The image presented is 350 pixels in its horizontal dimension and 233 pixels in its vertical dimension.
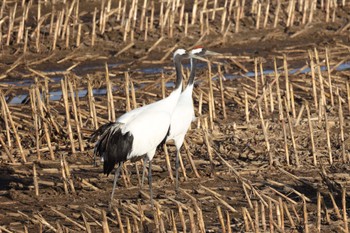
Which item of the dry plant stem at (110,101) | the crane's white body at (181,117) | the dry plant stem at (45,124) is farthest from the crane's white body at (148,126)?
the dry plant stem at (110,101)

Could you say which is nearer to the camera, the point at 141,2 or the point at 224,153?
the point at 224,153

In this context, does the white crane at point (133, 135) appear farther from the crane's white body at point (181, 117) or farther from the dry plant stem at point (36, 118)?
the dry plant stem at point (36, 118)

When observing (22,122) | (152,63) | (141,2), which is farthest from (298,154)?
(141,2)

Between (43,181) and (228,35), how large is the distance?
10906mm

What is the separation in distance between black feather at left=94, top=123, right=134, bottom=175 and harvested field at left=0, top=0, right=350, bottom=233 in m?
0.43

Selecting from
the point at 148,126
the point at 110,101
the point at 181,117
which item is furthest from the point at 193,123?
the point at 148,126

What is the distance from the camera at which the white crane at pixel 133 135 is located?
34.8 feet

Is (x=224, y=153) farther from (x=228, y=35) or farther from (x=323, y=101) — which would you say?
(x=228, y=35)

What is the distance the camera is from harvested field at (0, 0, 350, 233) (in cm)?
990

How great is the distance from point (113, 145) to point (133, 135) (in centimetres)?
23

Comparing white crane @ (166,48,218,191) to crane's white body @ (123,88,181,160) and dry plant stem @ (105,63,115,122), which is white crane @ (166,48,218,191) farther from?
dry plant stem @ (105,63,115,122)

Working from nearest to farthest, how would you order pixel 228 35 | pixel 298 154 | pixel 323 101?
pixel 298 154 < pixel 323 101 < pixel 228 35

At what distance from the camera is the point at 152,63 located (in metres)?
19.4

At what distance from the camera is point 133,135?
10695mm
